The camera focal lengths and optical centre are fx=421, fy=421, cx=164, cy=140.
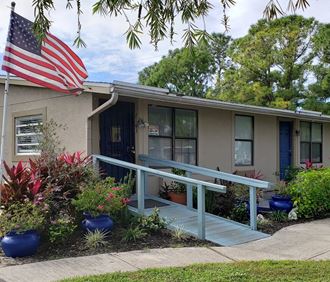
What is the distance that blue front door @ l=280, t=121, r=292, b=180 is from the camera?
14.7 meters

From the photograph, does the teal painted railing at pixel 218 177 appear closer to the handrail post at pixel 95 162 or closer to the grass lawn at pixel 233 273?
the handrail post at pixel 95 162

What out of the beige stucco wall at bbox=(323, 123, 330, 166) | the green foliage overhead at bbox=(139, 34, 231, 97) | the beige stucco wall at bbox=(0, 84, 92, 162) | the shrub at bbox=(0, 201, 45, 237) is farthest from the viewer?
the green foliage overhead at bbox=(139, 34, 231, 97)

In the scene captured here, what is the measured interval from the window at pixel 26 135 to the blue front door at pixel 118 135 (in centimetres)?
197

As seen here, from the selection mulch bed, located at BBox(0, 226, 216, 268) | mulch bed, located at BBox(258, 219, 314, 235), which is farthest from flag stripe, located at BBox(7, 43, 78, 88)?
mulch bed, located at BBox(258, 219, 314, 235)

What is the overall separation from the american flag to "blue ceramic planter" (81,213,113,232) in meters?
2.61

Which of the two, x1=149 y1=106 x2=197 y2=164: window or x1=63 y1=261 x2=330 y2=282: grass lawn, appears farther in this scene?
x1=149 y1=106 x2=197 y2=164: window

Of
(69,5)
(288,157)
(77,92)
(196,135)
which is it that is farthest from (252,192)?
(288,157)

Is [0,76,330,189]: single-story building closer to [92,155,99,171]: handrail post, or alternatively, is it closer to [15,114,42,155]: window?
[15,114,42,155]: window

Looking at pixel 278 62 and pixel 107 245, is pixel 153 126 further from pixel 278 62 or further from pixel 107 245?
pixel 278 62

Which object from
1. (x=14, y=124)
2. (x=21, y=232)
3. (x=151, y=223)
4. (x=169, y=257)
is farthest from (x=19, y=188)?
(x=14, y=124)

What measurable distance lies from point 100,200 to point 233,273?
8.81 ft

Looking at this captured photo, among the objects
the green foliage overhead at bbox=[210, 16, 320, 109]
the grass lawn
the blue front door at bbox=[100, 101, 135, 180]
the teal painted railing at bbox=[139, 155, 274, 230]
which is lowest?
the grass lawn

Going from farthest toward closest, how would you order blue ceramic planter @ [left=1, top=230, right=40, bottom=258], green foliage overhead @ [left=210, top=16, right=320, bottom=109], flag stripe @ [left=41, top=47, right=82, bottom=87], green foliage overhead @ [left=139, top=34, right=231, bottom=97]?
green foliage overhead @ [left=139, top=34, right=231, bottom=97] < green foliage overhead @ [left=210, top=16, right=320, bottom=109] < flag stripe @ [left=41, top=47, right=82, bottom=87] < blue ceramic planter @ [left=1, top=230, right=40, bottom=258]

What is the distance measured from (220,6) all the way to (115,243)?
4.32m
